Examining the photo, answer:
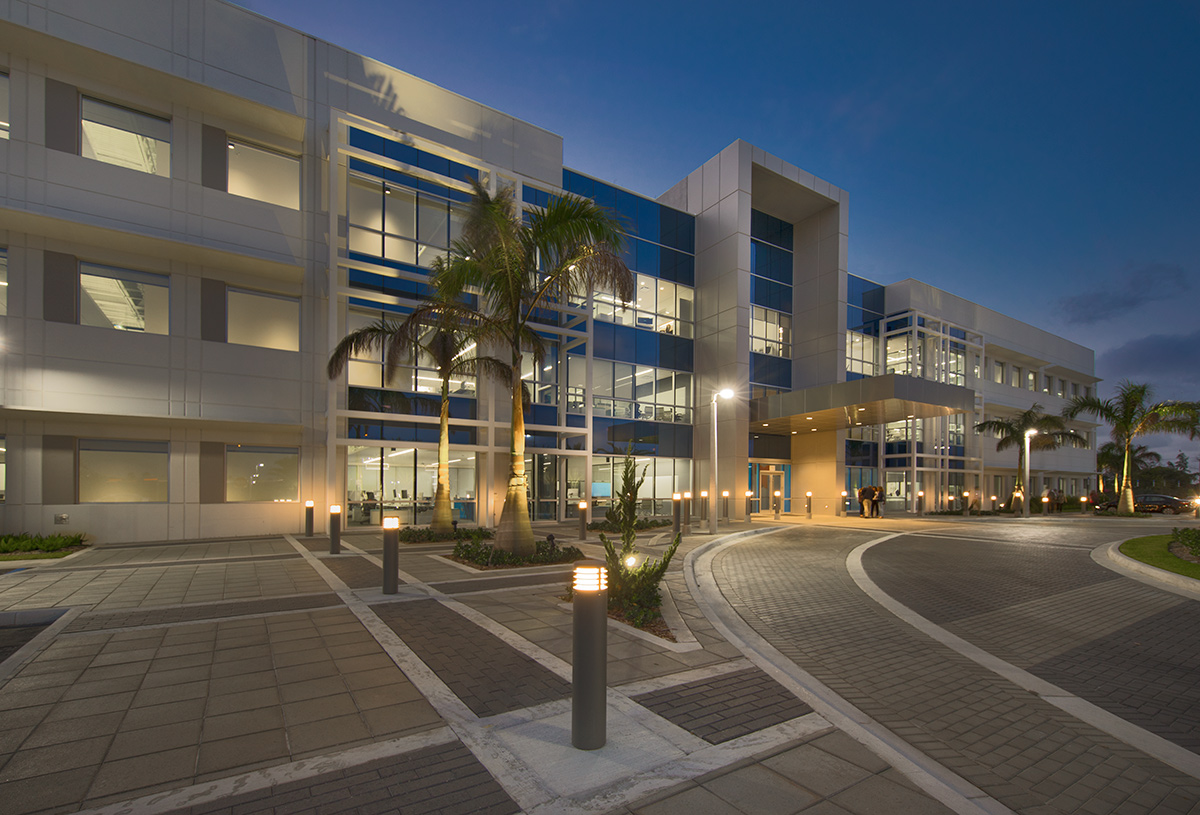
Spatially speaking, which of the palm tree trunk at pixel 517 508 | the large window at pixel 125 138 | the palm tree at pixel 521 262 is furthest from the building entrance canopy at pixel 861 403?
the large window at pixel 125 138

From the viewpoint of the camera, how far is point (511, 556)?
12305 millimetres

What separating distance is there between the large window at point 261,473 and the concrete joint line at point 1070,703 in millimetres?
17996

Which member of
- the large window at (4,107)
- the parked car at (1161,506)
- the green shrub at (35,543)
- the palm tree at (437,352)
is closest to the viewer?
the green shrub at (35,543)

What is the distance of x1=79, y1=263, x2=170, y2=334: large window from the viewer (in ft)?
53.2

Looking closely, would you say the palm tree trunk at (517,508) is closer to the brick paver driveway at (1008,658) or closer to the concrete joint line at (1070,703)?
the brick paver driveway at (1008,658)

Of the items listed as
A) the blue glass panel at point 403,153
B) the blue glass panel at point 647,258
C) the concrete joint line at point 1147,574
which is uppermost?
the blue glass panel at point 403,153

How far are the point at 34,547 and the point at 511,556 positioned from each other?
1162 centimetres

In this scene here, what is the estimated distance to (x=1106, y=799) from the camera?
11.9ft

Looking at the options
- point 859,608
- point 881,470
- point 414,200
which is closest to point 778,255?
point 881,470

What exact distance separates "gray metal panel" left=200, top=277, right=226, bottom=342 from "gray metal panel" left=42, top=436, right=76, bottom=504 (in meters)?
4.55

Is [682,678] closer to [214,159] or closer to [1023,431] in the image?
[214,159]

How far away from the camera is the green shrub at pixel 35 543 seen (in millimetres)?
13164

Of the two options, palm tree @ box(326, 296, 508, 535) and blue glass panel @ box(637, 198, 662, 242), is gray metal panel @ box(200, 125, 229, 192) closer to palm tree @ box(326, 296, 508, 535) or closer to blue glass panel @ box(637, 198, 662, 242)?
palm tree @ box(326, 296, 508, 535)

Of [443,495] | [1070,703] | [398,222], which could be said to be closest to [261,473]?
[443,495]
